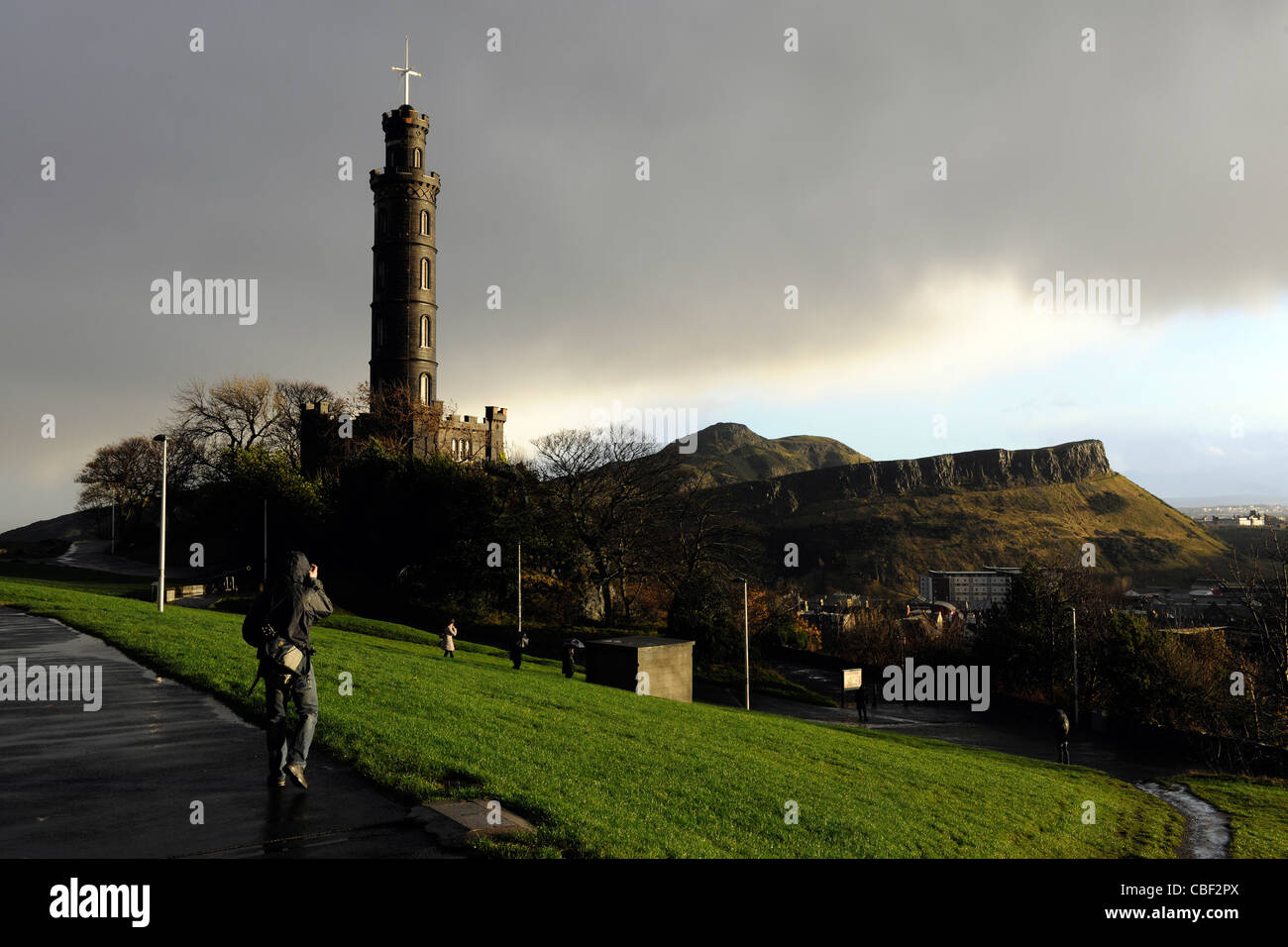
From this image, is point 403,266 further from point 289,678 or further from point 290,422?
point 289,678

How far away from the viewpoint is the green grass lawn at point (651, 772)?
8.18 meters

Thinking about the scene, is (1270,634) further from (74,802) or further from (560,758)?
(74,802)

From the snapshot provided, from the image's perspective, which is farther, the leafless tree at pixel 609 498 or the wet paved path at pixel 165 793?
the leafless tree at pixel 609 498

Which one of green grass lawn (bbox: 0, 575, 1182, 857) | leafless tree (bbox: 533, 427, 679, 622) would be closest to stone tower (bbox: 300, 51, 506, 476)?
leafless tree (bbox: 533, 427, 679, 622)

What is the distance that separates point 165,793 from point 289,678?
5.10ft

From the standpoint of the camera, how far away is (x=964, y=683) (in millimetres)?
47969

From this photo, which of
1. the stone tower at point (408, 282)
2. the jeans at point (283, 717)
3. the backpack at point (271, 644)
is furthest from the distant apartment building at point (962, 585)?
the backpack at point (271, 644)

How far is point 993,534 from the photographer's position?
171125 millimetres

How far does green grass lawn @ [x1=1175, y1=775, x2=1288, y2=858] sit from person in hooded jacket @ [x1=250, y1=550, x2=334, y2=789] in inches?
608

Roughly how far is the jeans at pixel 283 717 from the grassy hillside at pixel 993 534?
A: 156 m

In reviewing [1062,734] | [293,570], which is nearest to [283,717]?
[293,570]

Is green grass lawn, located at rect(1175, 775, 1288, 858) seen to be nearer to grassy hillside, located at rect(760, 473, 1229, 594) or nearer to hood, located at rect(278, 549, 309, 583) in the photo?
hood, located at rect(278, 549, 309, 583)

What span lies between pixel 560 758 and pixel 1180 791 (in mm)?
20104

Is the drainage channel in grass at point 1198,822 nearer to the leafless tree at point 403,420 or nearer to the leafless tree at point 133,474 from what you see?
the leafless tree at point 403,420
